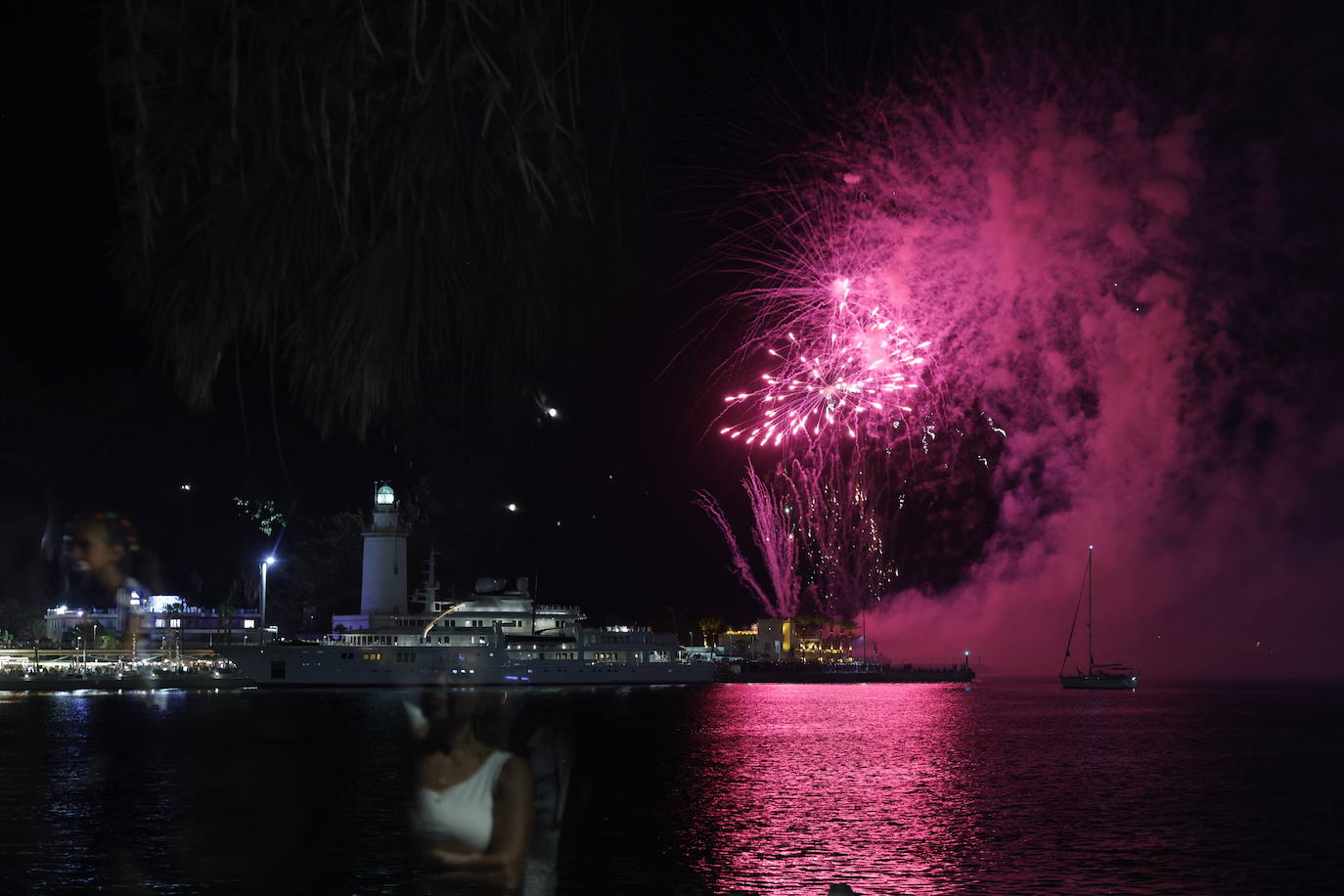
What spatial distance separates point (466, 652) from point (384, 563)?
10543 millimetres

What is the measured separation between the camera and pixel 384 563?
111m

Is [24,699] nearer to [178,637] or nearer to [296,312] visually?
[178,637]

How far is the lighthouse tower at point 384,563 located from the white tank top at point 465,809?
2028 inches

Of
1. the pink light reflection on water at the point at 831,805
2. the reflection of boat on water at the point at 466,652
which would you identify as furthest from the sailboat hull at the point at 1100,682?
the pink light reflection on water at the point at 831,805

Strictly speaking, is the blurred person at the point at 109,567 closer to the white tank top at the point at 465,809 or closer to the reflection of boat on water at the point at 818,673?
the white tank top at the point at 465,809

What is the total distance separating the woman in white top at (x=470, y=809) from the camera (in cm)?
3130

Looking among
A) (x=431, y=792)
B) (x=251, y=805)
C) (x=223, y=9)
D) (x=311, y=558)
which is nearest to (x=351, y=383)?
(x=223, y=9)

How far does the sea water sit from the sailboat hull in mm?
70178

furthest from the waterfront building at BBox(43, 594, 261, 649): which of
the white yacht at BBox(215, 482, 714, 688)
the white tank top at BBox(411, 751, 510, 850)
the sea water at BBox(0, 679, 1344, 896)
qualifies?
the white tank top at BBox(411, 751, 510, 850)

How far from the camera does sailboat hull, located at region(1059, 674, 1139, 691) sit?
15962 cm

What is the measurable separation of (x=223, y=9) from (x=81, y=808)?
4240 cm

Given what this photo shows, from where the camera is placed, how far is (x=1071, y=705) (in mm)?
125312

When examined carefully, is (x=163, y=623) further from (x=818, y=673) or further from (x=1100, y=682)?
(x=1100, y=682)

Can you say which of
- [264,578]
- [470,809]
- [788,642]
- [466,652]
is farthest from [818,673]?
[470,809]
